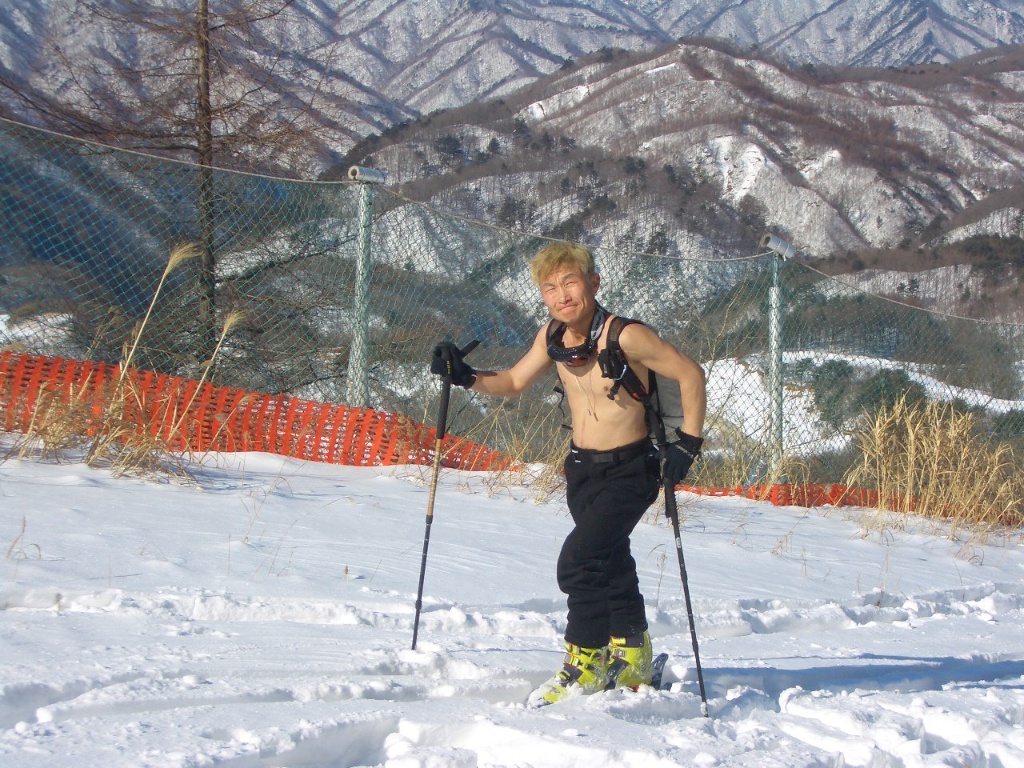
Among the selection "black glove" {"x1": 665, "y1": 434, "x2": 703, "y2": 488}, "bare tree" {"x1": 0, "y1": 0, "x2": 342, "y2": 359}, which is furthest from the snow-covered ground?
"bare tree" {"x1": 0, "y1": 0, "x2": 342, "y2": 359}

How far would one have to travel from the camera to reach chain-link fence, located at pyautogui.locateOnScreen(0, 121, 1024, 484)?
726 centimetres

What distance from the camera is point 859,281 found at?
23469mm

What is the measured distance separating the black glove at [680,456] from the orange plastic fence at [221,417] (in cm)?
296

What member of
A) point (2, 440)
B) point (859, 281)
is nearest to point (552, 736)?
point (2, 440)

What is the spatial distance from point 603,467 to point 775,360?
15.7 feet

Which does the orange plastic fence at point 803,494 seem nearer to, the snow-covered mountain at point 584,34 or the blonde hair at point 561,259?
the blonde hair at point 561,259

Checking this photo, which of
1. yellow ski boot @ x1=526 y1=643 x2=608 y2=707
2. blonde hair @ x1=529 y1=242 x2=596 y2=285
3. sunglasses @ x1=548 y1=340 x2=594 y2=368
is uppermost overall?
blonde hair @ x1=529 y1=242 x2=596 y2=285

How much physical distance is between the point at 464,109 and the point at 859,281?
22413 millimetres

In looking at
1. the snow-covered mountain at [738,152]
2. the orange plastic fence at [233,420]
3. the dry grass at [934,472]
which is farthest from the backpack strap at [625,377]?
the snow-covered mountain at [738,152]

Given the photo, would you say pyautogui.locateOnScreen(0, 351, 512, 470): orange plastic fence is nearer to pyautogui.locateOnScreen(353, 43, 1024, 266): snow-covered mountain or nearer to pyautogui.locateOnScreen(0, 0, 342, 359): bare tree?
pyautogui.locateOnScreen(0, 0, 342, 359): bare tree

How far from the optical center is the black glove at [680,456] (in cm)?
355

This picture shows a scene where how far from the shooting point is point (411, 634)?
4012 mm

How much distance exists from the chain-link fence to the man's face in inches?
137

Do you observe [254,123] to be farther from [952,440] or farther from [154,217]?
[952,440]
